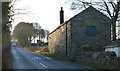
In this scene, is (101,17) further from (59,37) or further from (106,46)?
(59,37)

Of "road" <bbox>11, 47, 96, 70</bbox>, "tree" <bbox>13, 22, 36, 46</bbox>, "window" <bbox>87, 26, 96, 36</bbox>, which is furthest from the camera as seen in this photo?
"tree" <bbox>13, 22, 36, 46</bbox>

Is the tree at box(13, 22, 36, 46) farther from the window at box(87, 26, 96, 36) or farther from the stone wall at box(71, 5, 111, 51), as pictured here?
the stone wall at box(71, 5, 111, 51)

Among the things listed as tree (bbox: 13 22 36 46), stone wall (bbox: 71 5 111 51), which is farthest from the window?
tree (bbox: 13 22 36 46)

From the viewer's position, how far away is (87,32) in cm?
4209

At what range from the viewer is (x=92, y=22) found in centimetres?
4238

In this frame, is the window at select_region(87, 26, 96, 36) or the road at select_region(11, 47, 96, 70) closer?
the road at select_region(11, 47, 96, 70)

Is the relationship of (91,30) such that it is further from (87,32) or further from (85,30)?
(85,30)

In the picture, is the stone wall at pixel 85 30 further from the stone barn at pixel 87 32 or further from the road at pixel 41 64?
the road at pixel 41 64

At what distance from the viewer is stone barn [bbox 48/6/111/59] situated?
134 ft

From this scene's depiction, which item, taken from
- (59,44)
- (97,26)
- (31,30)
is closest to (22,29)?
(31,30)

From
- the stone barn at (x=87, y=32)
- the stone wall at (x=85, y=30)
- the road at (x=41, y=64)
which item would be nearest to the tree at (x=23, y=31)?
the stone barn at (x=87, y=32)

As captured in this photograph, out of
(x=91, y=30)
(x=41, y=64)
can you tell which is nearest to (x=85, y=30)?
(x=91, y=30)

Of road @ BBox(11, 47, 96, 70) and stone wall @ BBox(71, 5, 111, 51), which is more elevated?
stone wall @ BBox(71, 5, 111, 51)

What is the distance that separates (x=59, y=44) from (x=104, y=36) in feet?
36.4
